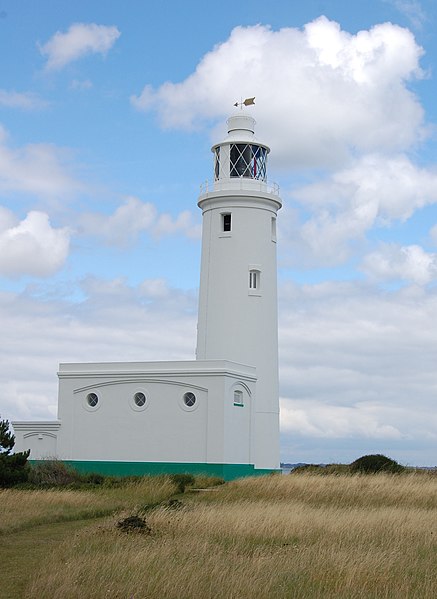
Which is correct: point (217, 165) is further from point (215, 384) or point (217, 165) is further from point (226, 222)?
point (215, 384)

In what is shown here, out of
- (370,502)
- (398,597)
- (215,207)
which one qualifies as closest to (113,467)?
(215,207)

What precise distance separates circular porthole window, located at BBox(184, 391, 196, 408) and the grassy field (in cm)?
1082

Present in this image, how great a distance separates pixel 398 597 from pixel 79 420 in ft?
77.1

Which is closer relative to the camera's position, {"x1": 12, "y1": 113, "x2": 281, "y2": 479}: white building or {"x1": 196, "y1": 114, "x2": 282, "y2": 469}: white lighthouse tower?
{"x1": 12, "y1": 113, "x2": 281, "y2": 479}: white building

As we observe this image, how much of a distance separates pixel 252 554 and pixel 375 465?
19.0 m

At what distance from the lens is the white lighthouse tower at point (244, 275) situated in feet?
109

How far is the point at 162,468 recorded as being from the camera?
1197 inches

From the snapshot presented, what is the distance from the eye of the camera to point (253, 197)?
3419 centimetres

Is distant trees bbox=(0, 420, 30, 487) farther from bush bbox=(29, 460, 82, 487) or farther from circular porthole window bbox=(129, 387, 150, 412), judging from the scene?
circular porthole window bbox=(129, 387, 150, 412)

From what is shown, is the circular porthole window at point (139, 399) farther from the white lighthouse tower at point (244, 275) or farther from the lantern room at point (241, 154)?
the lantern room at point (241, 154)

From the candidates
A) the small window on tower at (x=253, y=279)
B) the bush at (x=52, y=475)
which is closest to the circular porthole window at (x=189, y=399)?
the bush at (x=52, y=475)

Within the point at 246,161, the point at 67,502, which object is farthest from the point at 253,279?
the point at 67,502

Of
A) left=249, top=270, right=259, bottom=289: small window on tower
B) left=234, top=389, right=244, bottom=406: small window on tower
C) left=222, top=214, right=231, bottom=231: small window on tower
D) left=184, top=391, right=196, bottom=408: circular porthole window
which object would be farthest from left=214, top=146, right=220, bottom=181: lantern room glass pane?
left=184, top=391, right=196, bottom=408: circular porthole window

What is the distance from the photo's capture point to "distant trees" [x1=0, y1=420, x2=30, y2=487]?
23547 mm
